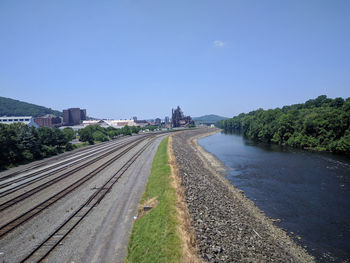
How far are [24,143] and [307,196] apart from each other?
52333mm

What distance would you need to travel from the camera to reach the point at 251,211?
21.2 m

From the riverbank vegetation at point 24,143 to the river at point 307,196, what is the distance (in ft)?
134

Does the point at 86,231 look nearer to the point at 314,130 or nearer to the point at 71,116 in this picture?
the point at 314,130

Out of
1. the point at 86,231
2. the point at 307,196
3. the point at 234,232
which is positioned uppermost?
the point at 86,231

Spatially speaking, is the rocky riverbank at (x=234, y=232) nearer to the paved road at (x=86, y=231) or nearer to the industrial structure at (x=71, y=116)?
the paved road at (x=86, y=231)

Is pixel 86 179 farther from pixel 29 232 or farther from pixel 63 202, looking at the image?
pixel 29 232

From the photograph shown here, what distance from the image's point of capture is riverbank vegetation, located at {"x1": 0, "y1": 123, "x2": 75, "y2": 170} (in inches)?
1489

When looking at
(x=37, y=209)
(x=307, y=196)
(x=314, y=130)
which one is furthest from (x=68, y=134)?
(x=314, y=130)

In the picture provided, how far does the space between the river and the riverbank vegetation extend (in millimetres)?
40803

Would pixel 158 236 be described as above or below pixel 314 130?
below

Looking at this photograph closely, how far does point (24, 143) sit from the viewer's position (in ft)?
142

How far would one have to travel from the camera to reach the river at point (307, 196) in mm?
16550

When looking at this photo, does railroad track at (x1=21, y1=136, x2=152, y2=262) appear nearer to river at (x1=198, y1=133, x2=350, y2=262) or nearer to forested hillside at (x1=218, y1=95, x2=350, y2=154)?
river at (x1=198, y1=133, x2=350, y2=262)

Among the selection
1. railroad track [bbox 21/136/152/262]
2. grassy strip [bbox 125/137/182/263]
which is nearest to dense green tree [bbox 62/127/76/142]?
railroad track [bbox 21/136/152/262]
